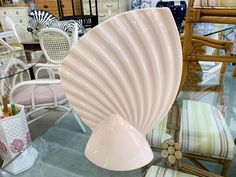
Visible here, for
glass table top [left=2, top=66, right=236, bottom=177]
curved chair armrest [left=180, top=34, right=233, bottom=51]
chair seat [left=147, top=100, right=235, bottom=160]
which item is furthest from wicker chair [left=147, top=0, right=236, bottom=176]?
curved chair armrest [left=180, top=34, right=233, bottom=51]

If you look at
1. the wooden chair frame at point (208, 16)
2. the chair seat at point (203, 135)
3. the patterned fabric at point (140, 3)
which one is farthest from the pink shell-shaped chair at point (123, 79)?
the patterned fabric at point (140, 3)

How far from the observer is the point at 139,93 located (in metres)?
0.37

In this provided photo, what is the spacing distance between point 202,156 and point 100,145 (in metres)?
0.92

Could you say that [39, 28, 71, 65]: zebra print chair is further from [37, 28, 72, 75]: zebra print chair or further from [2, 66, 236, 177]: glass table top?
[2, 66, 236, 177]: glass table top

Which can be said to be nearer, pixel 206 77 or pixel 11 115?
pixel 11 115

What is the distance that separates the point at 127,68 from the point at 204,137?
0.87 metres

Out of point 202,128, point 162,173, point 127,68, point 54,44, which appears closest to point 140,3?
point 54,44

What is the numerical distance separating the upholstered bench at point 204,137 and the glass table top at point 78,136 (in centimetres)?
15

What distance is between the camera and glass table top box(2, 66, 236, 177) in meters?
1.28

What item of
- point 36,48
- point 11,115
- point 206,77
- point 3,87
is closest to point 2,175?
point 11,115

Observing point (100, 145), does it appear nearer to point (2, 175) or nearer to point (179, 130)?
point (179, 130)

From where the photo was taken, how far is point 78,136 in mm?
1678

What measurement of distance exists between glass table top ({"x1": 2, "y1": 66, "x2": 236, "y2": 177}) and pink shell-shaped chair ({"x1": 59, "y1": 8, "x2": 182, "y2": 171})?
1.96ft

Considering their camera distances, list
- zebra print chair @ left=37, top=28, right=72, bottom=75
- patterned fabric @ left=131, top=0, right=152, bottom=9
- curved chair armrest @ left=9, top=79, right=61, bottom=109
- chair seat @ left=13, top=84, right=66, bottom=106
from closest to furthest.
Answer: curved chair armrest @ left=9, top=79, right=61, bottom=109 → chair seat @ left=13, top=84, right=66, bottom=106 → zebra print chair @ left=37, top=28, right=72, bottom=75 → patterned fabric @ left=131, top=0, right=152, bottom=9
